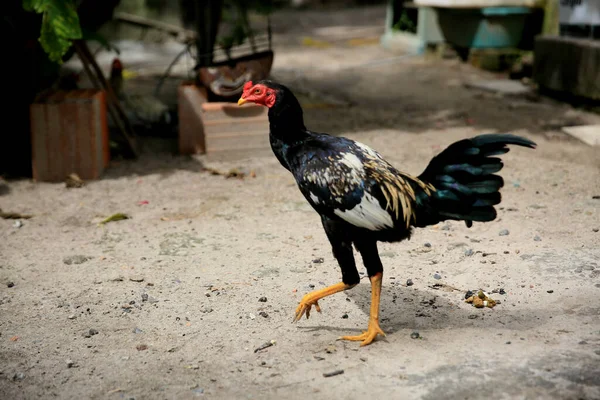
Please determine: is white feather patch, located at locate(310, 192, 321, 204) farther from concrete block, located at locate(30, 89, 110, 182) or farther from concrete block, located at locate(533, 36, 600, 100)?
concrete block, located at locate(533, 36, 600, 100)

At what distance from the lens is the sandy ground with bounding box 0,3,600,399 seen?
370 cm

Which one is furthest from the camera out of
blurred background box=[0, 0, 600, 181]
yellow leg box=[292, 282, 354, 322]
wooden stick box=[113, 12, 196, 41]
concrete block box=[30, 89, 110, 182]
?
wooden stick box=[113, 12, 196, 41]

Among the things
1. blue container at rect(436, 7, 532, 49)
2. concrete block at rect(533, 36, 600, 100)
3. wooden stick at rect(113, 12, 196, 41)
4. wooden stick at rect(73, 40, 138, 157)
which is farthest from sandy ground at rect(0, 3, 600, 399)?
wooden stick at rect(113, 12, 196, 41)

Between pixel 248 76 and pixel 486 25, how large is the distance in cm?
525

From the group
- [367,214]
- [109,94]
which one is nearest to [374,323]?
[367,214]

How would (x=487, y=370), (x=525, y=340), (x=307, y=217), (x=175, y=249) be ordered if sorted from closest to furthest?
(x=487, y=370)
(x=525, y=340)
(x=175, y=249)
(x=307, y=217)

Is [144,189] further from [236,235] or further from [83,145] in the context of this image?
[236,235]

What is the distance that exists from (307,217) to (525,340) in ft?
8.42

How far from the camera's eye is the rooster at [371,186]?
3.89m

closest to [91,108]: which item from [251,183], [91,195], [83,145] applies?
[83,145]

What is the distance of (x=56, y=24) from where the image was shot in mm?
6258

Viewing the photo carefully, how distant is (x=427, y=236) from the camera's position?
5676 mm

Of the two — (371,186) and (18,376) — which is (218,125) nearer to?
(371,186)

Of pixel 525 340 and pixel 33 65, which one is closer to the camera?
pixel 525 340
